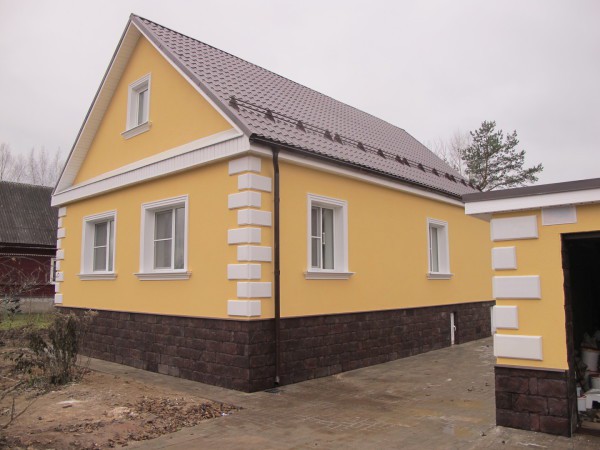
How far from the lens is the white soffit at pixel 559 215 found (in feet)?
17.0

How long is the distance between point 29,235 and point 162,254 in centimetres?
1856

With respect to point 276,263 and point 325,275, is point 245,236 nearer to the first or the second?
point 276,263

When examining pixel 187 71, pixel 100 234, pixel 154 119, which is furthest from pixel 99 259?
pixel 187 71

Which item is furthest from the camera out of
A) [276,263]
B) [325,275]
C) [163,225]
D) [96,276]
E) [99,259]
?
[99,259]

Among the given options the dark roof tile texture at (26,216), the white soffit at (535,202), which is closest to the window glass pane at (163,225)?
the white soffit at (535,202)

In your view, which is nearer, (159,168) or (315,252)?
(315,252)

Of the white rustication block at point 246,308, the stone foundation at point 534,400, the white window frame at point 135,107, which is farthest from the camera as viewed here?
the white window frame at point 135,107

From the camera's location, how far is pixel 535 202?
531 cm

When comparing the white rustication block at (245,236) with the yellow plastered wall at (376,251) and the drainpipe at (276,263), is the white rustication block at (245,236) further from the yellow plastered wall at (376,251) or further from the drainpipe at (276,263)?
the yellow plastered wall at (376,251)

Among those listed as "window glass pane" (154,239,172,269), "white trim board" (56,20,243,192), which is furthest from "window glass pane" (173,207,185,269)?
"white trim board" (56,20,243,192)

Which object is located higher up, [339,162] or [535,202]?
[339,162]

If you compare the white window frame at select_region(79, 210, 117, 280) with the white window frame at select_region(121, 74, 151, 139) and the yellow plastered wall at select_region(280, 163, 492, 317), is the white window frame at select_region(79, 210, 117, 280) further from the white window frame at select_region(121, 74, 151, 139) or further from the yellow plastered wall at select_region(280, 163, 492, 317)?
the yellow plastered wall at select_region(280, 163, 492, 317)

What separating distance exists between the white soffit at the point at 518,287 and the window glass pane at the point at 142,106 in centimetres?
779

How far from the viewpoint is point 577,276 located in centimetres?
652
